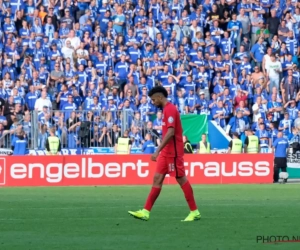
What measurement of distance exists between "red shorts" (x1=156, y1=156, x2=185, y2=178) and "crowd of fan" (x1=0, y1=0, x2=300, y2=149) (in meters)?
14.6

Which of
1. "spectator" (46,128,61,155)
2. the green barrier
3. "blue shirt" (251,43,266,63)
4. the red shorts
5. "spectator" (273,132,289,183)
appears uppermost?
"blue shirt" (251,43,266,63)

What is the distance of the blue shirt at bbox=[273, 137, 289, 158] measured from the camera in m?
30.3

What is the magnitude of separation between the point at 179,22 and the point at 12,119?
788cm

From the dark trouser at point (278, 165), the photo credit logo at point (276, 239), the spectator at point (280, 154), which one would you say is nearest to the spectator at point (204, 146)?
the spectator at point (280, 154)

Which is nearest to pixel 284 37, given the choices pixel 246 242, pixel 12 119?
pixel 12 119

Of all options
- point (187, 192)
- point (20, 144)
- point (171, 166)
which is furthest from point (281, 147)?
point (171, 166)

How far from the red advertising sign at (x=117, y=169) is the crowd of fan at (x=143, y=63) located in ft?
5.41

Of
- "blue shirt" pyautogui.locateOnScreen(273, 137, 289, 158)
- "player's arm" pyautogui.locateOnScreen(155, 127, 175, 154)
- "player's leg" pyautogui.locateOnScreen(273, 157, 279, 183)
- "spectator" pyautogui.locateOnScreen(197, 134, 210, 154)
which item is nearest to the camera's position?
"player's arm" pyautogui.locateOnScreen(155, 127, 175, 154)

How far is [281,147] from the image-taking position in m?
30.4

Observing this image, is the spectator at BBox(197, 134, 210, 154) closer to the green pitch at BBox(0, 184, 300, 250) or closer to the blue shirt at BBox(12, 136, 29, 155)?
the blue shirt at BBox(12, 136, 29, 155)

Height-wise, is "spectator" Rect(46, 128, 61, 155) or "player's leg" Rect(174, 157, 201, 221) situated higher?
"player's leg" Rect(174, 157, 201, 221)

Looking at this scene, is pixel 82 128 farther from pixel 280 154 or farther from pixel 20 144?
pixel 280 154

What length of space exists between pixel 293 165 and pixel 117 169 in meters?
6.64

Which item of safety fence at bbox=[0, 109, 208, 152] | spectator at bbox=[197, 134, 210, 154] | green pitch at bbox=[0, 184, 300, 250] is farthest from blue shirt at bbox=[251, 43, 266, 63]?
green pitch at bbox=[0, 184, 300, 250]
